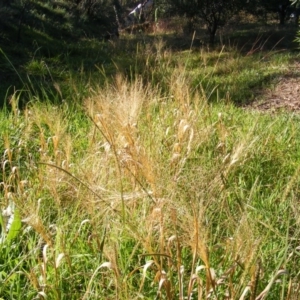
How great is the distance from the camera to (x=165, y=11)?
13445mm

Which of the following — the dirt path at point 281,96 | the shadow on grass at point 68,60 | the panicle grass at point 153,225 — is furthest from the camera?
the shadow on grass at point 68,60

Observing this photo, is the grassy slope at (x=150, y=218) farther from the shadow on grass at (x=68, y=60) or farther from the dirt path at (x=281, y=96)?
the shadow on grass at (x=68, y=60)

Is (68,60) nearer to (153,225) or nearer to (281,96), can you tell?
(281,96)

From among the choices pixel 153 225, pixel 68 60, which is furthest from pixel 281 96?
pixel 153 225

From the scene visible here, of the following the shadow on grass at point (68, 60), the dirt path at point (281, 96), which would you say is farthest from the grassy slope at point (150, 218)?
the shadow on grass at point (68, 60)

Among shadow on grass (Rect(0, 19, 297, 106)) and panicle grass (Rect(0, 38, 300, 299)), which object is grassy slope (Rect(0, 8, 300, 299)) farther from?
shadow on grass (Rect(0, 19, 297, 106))

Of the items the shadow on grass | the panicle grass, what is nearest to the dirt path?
the shadow on grass

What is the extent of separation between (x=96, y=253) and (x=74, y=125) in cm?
196

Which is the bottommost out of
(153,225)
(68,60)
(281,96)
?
(281,96)

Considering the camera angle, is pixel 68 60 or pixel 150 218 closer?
pixel 150 218

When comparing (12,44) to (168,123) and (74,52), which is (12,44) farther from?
(168,123)

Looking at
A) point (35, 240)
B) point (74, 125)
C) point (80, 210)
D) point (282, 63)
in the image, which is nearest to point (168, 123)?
point (74, 125)

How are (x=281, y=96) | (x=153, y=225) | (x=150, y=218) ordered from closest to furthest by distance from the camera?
(x=150, y=218)
(x=153, y=225)
(x=281, y=96)

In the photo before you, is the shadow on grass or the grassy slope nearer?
the grassy slope
